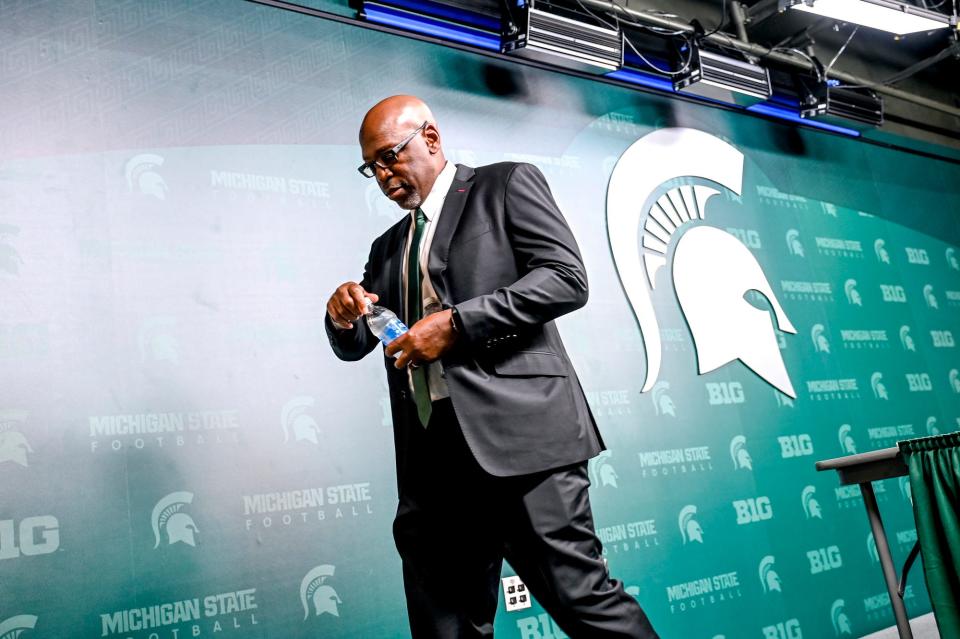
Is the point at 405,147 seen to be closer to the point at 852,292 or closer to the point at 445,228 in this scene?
the point at 445,228

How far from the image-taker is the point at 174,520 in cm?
253

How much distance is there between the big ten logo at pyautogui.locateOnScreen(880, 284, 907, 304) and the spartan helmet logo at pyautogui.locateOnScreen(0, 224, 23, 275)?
14.9 feet

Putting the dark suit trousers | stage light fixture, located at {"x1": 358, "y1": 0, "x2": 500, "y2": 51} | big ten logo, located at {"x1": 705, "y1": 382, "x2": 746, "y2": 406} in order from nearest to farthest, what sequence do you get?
the dark suit trousers, stage light fixture, located at {"x1": 358, "y1": 0, "x2": 500, "y2": 51}, big ten logo, located at {"x1": 705, "y1": 382, "x2": 746, "y2": 406}

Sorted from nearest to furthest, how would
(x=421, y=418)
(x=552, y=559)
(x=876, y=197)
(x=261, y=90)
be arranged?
(x=552, y=559) → (x=421, y=418) → (x=261, y=90) → (x=876, y=197)

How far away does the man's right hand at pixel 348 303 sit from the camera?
5.58ft

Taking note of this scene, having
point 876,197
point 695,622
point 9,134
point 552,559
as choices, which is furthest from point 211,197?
point 876,197

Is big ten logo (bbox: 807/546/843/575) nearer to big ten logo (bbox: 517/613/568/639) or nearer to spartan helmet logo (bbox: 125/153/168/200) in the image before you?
big ten logo (bbox: 517/613/568/639)

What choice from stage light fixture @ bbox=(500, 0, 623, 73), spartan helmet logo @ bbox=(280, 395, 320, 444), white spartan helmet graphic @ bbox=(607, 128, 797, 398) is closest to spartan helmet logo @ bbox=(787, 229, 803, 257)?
white spartan helmet graphic @ bbox=(607, 128, 797, 398)

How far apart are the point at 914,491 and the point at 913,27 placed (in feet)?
11.0

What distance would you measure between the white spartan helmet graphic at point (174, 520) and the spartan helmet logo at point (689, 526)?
208cm

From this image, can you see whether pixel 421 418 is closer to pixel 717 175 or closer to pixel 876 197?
pixel 717 175

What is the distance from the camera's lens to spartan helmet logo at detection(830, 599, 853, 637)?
13.2ft

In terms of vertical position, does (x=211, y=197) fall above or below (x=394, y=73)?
below

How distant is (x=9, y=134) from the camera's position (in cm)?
258
